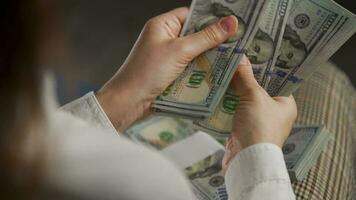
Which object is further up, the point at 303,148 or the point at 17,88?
the point at 17,88

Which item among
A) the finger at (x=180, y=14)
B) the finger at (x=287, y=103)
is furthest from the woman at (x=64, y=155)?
the finger at (x=180, y=14)

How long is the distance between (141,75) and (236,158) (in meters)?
0.31

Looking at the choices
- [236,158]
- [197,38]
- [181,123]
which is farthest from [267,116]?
[181,123]

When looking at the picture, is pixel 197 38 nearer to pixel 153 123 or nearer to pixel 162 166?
pixel 153 123

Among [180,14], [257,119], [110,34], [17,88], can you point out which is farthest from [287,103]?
[110,34]

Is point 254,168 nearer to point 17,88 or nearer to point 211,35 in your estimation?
point 211,35

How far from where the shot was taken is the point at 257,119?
1.11 m

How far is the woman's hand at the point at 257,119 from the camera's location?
42.5 inches

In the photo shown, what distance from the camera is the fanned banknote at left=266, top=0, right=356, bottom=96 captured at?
128 cm

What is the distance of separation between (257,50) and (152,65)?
0.75 ft

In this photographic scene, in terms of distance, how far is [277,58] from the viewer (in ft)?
4.33

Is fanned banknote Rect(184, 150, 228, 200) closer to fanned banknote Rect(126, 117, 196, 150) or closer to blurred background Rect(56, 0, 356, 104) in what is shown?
fanned banknote Rect(126, 117, 196, 150)

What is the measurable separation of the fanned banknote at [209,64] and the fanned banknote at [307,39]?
9cm

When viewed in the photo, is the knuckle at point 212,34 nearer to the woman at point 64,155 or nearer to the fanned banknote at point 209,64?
the fanned banknote at point 209,64
